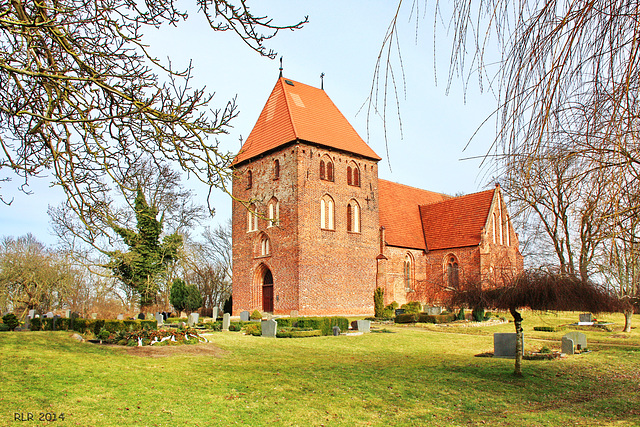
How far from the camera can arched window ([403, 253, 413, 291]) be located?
31.5m

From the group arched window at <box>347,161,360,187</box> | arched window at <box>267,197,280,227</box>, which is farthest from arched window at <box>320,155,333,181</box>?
arched window at <box>267,197,280,227</box>

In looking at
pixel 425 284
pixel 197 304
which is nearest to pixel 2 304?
pixel 197 304

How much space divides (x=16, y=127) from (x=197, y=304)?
1051 inches

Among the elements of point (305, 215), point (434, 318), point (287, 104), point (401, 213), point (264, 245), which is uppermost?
point (287, 104)

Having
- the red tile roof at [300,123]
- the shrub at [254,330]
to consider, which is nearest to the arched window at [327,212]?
the red tile roof at [300,123]

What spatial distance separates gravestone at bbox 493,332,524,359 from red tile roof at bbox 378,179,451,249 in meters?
17.4

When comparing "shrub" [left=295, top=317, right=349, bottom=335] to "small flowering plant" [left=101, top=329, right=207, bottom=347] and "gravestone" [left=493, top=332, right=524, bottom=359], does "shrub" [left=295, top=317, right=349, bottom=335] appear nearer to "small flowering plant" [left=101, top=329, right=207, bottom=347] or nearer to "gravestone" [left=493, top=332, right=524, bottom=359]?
"small flowering plant" [left=101, top=329, right=207, bottom=347]

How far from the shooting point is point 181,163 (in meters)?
5.80

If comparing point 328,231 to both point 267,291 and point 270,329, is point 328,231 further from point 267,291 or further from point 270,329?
point 270,329

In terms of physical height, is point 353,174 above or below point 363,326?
above

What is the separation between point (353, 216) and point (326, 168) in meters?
3.50

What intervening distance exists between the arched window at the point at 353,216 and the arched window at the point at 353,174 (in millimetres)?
1166

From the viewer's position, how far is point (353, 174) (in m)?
29.2

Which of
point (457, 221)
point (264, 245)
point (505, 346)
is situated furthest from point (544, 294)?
point (457, 221)
